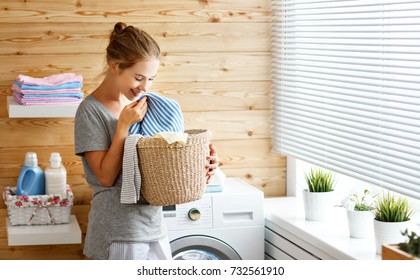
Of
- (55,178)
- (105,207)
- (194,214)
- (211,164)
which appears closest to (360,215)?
(211,164)

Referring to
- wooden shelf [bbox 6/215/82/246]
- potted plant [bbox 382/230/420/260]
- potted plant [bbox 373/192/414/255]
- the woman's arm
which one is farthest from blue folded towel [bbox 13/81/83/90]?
potted plant [bbox 382/230/420/260]

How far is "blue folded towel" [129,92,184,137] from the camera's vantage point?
284 centimetres

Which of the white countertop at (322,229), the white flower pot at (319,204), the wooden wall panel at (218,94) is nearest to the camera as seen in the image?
the white countertop at (322,229)

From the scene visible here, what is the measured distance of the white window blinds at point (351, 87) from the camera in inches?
118

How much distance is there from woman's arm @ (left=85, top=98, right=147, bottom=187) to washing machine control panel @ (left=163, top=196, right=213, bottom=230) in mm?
926

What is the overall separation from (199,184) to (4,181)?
1.37m

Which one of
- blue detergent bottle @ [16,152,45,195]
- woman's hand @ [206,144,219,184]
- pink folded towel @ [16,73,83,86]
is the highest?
pink folded towel @ [16,73,83,86]

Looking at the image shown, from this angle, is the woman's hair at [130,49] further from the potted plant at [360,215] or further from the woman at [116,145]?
the potted plant at [360,215]

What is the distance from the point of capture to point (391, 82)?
312 centimetres

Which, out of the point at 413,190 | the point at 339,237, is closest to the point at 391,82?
the point at 413,190

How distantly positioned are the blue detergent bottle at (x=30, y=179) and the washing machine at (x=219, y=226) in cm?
59

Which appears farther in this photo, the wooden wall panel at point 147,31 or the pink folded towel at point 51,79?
the wooden wall panel at point 147,31

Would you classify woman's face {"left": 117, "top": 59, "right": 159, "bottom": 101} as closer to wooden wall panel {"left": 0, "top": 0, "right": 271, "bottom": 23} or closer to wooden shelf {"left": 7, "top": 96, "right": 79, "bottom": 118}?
wooden shelf {"left": 7, "top": 96, "right": 79, "bottom": 118}

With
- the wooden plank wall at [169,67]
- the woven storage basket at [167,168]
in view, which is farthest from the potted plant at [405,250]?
the wooden plank wall at [169,67]
